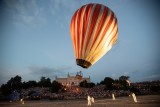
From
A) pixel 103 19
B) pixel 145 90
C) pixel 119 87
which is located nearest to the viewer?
pixel 103 19

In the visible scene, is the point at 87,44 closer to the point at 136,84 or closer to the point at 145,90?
the point at 145,90

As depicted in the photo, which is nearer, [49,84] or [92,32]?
[92,32]

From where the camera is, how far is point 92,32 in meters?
12.7

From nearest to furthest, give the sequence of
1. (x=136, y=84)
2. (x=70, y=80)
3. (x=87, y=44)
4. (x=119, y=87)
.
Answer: (x=87, y=44)
(x=136, y=84)
(x=119, y=87)
(x=70, y=80)

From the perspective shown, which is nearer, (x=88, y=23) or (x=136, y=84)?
(x=88, y=23)

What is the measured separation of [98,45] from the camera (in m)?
12.9

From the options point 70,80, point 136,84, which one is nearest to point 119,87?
point 136,84

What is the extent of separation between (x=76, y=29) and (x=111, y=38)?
2.74 metres

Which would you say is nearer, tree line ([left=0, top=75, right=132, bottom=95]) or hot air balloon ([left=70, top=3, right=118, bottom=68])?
hot air balloon ([left=70, top=3, right=118, bottom=68])

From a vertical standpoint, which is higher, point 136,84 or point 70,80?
point 70,80

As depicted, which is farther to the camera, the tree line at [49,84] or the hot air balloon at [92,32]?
the tree line at [49,84]

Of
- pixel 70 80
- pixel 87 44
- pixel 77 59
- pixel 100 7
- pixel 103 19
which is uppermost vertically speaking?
pixel 70 80

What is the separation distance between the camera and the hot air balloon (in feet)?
40.5

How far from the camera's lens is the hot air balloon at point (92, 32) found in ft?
40.5
